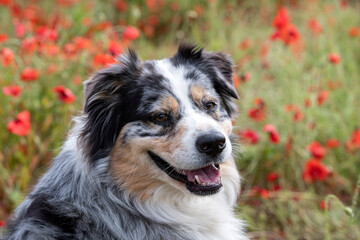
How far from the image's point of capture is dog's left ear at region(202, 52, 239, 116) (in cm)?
367

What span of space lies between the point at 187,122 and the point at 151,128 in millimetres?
253

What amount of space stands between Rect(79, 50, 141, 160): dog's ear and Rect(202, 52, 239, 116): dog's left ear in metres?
0.68

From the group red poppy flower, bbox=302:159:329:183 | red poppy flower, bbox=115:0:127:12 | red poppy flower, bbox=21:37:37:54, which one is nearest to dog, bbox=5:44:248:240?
red poppy flower, bbox=302:159:329:183

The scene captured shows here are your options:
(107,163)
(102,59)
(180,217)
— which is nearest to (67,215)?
(107,163)

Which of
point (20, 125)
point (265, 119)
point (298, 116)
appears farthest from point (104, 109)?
point (265, 119)

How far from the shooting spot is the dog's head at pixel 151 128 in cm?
321

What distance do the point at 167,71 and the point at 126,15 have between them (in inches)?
267

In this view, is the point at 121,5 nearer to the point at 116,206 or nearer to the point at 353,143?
the point at 353,143

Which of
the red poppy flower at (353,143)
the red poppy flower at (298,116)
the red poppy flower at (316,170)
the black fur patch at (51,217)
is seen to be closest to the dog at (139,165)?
the black fur patch at (51,217)

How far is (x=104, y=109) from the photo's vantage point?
333cm

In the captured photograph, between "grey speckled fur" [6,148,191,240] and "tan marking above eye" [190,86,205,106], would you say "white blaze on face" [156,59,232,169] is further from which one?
"grey speckled fur" [6,148,191,240]

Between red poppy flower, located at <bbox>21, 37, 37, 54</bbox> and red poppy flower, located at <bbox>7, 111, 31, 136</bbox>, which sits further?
red poppy flower, located at <bbox>21, 37, 37, 54</bbox>

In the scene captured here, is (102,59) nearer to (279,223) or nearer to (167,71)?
(167,71)

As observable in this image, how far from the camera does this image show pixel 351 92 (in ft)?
19.9
